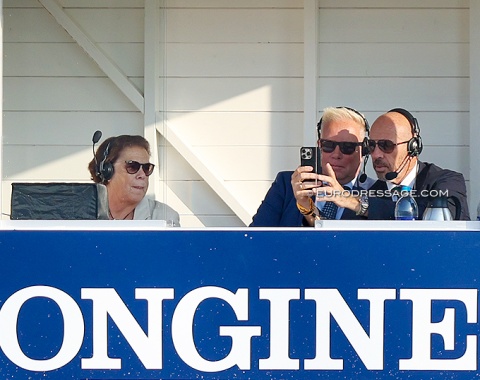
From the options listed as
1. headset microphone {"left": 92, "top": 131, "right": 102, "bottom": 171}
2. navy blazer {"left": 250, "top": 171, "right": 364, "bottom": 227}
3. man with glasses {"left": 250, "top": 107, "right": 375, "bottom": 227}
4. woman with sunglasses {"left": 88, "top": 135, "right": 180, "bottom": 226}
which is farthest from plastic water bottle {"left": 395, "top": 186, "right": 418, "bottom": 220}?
headset microphone {"left": 92, "top": 131, "right": 102, "bottom": 171}

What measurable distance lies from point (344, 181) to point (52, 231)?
0.98 metres

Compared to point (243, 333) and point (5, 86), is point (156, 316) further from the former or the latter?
point (5, 86)

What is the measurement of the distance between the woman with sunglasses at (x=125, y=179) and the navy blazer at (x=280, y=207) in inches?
17.6

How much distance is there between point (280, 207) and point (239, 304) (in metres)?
0.57

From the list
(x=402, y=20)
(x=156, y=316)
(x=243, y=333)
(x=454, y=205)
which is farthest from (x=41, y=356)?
(x=402, y=20)

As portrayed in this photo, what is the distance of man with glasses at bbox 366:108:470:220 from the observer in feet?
12.2

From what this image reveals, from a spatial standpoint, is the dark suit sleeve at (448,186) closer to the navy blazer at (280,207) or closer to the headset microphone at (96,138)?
the navy blazer at (280,207)

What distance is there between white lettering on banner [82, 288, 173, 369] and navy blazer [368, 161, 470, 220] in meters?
0.73

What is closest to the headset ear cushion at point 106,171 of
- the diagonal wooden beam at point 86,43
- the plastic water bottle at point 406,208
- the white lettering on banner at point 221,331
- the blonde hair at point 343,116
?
the diagonal wooden beam at point 86,43

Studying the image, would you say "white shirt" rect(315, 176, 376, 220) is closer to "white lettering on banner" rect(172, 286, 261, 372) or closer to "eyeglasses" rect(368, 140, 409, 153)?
"eyeglasses" rect(368, 140, 409, 153)

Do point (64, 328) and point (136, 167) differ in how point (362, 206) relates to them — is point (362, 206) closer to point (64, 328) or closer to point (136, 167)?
point (136, 167)

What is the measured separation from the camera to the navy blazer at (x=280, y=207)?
3957mm

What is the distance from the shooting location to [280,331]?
11.9ft

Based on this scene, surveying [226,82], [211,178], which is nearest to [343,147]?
[211,178]
